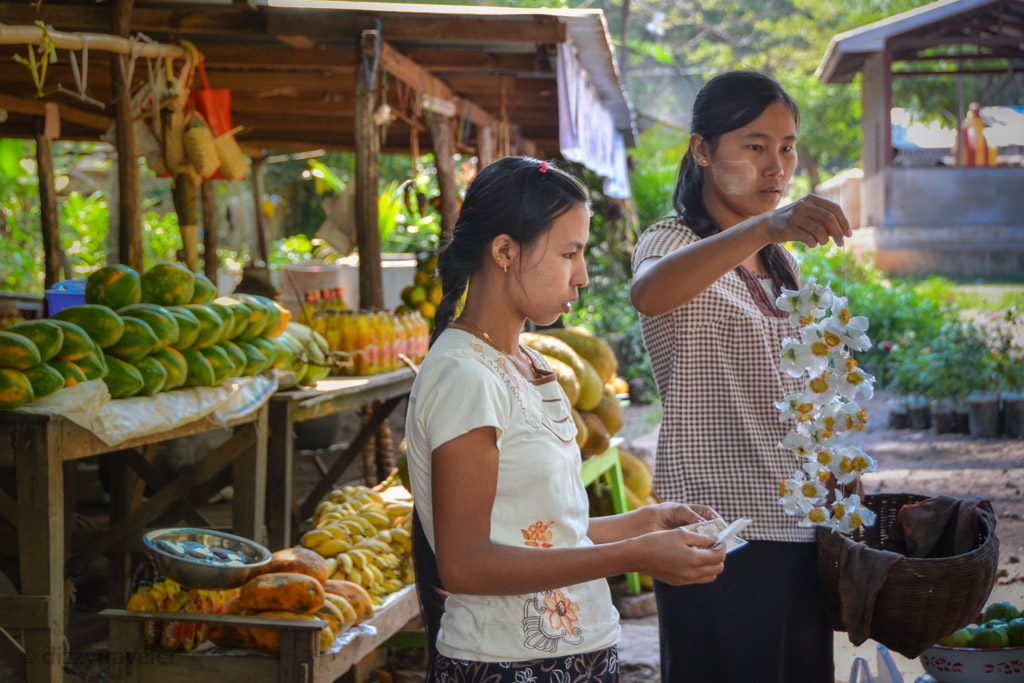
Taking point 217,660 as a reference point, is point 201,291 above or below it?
above

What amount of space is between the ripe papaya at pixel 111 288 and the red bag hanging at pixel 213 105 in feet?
6.19

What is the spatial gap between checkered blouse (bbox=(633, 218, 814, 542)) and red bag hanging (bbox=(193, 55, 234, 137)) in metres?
3.66

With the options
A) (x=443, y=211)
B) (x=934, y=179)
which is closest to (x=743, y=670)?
(x=443, y=211)

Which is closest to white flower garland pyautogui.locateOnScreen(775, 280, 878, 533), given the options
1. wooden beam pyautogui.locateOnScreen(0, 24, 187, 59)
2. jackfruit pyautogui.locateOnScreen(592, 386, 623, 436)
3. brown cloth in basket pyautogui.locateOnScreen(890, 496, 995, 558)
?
brown cloth in basket pyautogui.locateOnScreen(890, 496, 995, 558)

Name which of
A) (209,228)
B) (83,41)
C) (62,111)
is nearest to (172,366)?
(83,41)

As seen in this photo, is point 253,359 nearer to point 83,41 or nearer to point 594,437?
point 83,41

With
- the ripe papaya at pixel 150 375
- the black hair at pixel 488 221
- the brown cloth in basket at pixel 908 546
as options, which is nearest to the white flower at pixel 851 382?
the brown cloth in basket at pixel 908 546

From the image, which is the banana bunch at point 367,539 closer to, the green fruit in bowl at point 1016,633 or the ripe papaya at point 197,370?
the ripe papaya at point 197,370

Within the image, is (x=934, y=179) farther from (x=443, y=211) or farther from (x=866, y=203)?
(x=443, y=211)

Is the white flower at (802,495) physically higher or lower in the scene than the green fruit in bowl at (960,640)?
higher

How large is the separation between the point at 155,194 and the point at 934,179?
11.6 m

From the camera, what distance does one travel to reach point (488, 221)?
1.80 m

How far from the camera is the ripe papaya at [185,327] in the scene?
3.80 meters

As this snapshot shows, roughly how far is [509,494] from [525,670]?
28 centimetres
